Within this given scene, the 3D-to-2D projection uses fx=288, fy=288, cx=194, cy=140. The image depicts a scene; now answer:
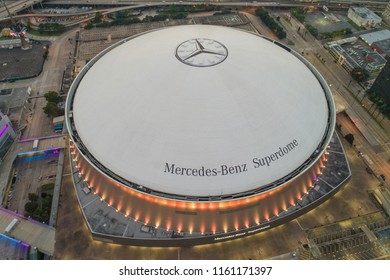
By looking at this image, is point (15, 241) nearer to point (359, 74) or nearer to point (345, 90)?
point (345, 90)

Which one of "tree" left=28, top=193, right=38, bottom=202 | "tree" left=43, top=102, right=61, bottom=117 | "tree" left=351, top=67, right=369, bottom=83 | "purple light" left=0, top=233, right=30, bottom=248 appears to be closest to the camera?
"purple light" left=0, top=233, right=30, bottom=248

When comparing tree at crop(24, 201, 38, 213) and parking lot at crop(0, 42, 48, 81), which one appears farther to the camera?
parking lot at crop(0, 42, 48, 81)

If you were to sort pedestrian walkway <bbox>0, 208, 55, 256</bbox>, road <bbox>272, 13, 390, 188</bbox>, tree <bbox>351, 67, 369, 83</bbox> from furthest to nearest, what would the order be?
tree <bbox>351, 67, 369, 83</bbox> → road <bbox>272, 13, 390, 188</bbox> → pedestrian walkway <bbox>0, 208, 55, 256</bbox>

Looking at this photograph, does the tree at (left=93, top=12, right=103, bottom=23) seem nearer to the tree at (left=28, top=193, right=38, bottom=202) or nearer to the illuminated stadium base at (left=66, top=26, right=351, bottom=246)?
the illuminated stadium base at (left=66, top=26, right=351, bottom=246)

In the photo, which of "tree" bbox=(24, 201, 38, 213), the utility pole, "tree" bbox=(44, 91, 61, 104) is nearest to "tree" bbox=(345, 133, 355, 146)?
"tree" bbox=(24, 201, 38, 213)

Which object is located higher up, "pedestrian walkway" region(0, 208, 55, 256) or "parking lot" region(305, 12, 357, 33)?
"parking lot" region(305, 12, 357, 33)

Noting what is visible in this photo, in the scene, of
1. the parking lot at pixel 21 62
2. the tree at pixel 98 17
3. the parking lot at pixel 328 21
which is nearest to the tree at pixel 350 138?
the parking lot at pixel 328 21
